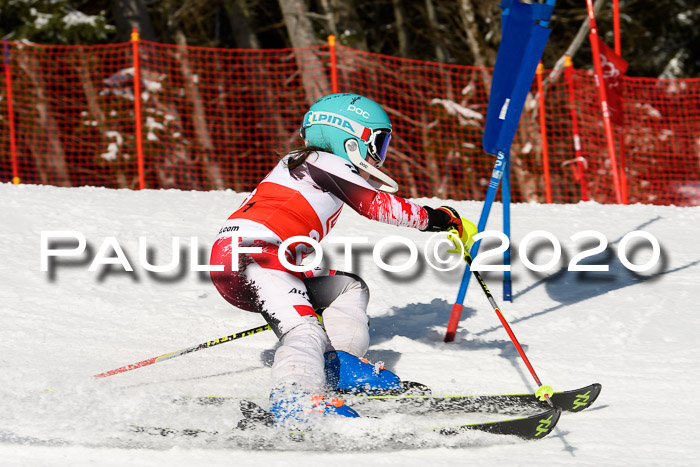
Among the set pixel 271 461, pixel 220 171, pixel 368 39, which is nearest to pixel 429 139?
pixel 220 171

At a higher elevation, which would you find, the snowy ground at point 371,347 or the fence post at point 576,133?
the fence post at point 576,133

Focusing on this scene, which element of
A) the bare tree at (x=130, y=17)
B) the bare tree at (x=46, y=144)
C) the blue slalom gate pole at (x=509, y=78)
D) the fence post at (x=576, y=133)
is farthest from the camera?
the bare tree at (x=130, y=17)

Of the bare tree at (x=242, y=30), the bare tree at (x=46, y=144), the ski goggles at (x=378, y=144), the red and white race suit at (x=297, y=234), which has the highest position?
the bare tree at (x=242, y=30)

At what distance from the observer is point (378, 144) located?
4195 millimetres

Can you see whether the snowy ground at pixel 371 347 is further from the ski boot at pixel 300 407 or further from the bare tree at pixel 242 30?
the bare tree at pixel 242 30

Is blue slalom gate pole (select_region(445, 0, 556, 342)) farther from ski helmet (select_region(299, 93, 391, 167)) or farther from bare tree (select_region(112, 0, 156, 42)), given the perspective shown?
bare tree (select_region(112, 0, 156, 42))

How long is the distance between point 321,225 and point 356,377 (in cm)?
74

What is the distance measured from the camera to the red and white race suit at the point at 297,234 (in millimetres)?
3828

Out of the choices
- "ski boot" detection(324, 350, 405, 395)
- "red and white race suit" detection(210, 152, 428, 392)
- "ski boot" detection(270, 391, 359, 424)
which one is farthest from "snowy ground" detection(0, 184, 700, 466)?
"red and white race suit" detection(210, 152, 428, 392)

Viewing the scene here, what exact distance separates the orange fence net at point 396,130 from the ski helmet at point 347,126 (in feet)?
25.5

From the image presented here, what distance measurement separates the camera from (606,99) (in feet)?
30.8

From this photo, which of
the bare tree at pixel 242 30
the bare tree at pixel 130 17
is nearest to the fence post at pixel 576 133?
the bare tree at pixel 242 30

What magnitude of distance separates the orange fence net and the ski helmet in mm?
7774

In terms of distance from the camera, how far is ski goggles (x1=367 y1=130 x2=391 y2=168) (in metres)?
4.16
